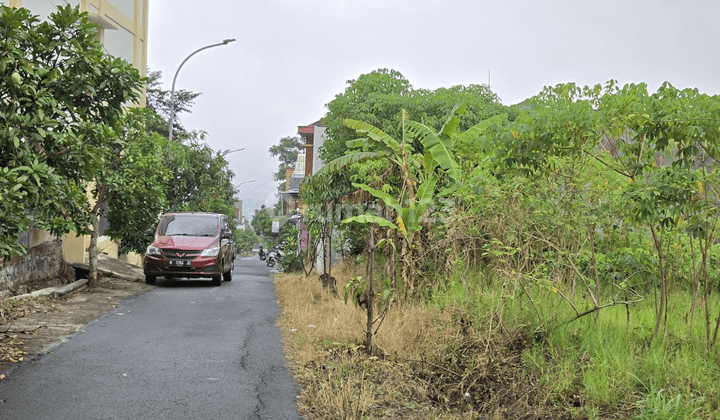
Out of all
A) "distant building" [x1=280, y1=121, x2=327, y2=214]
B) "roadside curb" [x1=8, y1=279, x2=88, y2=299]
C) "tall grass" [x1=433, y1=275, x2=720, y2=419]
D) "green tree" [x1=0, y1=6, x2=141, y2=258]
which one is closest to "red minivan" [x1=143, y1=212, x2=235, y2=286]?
"roadside curb" [x1=8, y1=279, x2=88, y2=299]

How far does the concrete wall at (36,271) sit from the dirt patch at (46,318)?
875 millimetres

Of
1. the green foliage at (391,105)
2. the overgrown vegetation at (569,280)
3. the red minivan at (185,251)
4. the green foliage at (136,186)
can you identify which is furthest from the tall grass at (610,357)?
the green foliage at (136,186)

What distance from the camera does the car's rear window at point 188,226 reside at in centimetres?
1762

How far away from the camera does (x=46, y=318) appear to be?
1029cm

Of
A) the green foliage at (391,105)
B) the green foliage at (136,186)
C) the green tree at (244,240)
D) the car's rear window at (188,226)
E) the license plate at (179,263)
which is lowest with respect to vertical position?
the green tree at (244,240)

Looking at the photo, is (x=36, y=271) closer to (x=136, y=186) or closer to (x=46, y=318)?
(x=136, y=186)

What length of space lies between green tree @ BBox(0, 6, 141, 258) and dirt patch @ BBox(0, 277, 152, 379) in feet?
4.61

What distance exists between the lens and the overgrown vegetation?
Answer: 5.45m

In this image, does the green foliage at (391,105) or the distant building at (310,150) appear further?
the distant building at (310,150)

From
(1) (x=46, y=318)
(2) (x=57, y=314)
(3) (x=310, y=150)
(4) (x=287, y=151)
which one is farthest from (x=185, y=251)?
(4) (x=287, y=151)

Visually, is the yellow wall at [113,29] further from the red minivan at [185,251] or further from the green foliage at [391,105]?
the green foliage at [391,105]

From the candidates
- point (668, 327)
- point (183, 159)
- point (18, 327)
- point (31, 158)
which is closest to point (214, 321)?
point (18, 327)

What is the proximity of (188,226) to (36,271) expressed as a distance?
176 inches

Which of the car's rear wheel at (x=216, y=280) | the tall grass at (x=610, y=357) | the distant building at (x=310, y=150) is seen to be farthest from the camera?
the distant building at (x=310, y=150)
